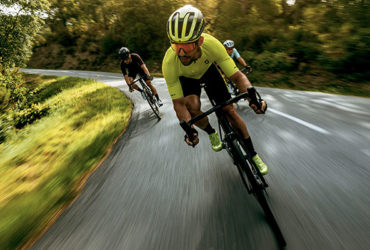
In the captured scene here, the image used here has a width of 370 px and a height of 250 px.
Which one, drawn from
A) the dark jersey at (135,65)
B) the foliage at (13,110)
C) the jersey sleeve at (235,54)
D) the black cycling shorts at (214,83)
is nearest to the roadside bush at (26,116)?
the foliage at (13,110)

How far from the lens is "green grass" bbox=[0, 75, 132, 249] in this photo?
311 centimetres

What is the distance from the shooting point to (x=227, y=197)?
271 centimetres

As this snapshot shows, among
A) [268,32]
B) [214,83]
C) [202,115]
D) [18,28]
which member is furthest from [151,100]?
[18,28]

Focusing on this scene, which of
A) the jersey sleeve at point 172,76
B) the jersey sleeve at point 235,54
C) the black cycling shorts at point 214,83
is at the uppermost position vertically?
the jersey sleeve at point 172,76

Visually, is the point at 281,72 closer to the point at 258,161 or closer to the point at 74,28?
the point at 258,161

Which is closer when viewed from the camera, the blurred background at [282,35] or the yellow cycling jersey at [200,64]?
the yellow cycling jersey at [200,64]

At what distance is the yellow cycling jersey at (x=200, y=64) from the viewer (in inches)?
104

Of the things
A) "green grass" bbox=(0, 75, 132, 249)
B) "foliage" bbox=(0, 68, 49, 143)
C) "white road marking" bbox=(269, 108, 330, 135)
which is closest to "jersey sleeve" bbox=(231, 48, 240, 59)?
"white road marking" bbox=(269, 108, 330, 135)

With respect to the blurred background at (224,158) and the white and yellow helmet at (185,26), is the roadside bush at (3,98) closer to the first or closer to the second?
the blurred background at (224,158)

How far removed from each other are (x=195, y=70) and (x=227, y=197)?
1.71 meters

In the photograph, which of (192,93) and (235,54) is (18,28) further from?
(192,93)

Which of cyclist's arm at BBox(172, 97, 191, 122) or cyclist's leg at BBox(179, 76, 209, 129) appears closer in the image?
cyclist's arm at BBox(172, 97, 191, 122)

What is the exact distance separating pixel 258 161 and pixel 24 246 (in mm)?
3141

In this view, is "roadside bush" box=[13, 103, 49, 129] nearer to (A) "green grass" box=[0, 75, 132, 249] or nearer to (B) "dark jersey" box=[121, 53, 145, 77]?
(A) "green grass" box=[0, 75, 132, 249]
